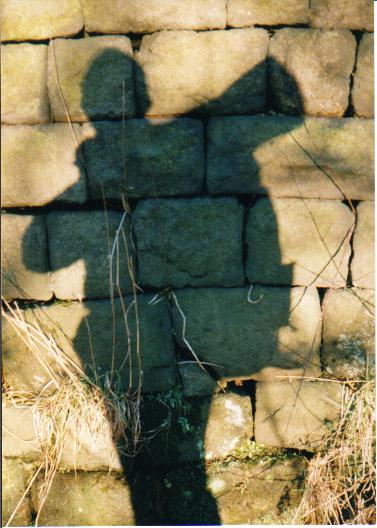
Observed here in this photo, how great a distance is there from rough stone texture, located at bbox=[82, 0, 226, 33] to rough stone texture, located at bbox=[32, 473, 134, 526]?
2246 millimetres

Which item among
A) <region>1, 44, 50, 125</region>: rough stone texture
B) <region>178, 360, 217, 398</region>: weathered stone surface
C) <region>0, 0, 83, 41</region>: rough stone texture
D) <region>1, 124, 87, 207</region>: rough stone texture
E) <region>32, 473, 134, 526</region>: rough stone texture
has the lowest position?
<region>32, 473, 134, 526</region>: rough stone texture

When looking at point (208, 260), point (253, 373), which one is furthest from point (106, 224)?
point (253, 373)

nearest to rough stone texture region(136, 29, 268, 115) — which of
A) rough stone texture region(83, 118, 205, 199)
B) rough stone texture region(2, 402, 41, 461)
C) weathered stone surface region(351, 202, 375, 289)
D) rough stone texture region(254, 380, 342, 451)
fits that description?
rough stone texture region(83, 118, 205, 199)

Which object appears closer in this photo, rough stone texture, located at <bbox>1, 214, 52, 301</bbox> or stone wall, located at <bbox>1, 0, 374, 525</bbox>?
stone wall, located at <bbox>1, 0, 374, 525</bbox>

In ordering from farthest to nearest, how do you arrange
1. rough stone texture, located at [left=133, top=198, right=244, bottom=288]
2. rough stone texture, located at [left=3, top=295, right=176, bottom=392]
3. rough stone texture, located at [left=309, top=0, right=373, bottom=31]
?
rough stone texture, located at [left=3, top=295, right=176, bottom=392]
rough stone texture, located at [left=133, top=198, right=244, bottom=288]
rough stone texture, located at [left=309, top=0, right=373, bottom=31]

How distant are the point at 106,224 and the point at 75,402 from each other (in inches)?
36.2

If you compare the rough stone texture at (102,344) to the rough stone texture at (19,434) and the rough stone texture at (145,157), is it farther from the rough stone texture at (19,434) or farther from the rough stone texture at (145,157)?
the rough stone texture at (145,157)

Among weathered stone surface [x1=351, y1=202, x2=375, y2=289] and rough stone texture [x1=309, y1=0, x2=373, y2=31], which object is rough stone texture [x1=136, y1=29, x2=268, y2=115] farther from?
weathered stone surface [x1=351, y1=202, x2=375, y2=289]

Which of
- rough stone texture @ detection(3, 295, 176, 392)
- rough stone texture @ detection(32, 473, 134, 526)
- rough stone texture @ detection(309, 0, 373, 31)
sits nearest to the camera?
rough stone texture @ detection(309, 0, 373, 31)

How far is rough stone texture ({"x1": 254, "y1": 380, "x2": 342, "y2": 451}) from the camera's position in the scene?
234 centimetres

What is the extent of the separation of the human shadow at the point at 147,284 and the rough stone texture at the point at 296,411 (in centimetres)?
17

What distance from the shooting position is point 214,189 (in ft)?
7.12

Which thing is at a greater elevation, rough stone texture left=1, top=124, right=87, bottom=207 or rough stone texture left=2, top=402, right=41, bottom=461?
rough stone texture left=1, top=124, right=87, bottom=207

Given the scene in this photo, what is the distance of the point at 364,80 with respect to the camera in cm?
206
